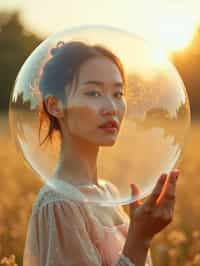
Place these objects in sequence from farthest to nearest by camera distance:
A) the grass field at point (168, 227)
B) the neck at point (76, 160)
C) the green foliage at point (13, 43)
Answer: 1. the green foliage at point (13, 43)
2. the grass field at point (168, 227)
3. the neck at point (76, 160)

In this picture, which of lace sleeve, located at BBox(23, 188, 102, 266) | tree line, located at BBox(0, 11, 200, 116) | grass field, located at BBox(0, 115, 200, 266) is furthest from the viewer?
tree line, located at BBox(0, 11, 200, 116)

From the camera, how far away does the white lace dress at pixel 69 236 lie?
357 cm

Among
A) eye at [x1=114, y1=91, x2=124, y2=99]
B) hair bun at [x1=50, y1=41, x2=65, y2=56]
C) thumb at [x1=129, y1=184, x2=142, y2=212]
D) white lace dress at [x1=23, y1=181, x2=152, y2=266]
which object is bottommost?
white lace dress at [x1=23, y1=181, x2=152, y2=266]

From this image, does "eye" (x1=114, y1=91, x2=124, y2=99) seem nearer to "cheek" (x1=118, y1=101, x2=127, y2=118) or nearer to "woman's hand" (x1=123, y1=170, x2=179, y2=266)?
"cheek" (x1=118, y1=101, x2=127, y2=118)

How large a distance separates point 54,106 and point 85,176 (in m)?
0.31

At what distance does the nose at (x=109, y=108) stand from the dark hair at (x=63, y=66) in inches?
5.8

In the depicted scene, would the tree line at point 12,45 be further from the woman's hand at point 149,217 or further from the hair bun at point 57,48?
the woman's hand at point 149,217

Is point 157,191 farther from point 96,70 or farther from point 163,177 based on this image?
point 96,70

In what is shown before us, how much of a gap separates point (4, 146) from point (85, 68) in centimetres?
1580

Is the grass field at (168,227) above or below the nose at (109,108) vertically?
below

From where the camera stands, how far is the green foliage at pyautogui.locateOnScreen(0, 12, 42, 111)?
44.2 metres

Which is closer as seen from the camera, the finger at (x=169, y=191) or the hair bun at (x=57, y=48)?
the finger at (x=169, y=191)

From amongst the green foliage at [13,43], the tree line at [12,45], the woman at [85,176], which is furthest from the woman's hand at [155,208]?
the green foliage at [13,43]

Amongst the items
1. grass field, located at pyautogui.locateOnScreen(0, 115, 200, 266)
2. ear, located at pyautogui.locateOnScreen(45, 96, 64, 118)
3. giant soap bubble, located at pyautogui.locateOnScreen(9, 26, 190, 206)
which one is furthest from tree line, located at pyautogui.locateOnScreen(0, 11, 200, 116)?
ear, located at pyautogui.locateOnScreen(45, 96, 64, 118)
